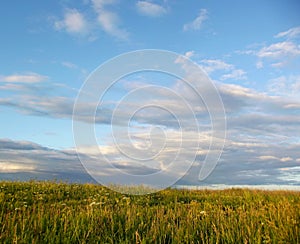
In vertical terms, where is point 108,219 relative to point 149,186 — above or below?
below

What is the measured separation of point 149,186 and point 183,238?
947 centimetres

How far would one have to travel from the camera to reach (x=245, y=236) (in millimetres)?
6457

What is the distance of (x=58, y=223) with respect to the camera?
23.6 ft

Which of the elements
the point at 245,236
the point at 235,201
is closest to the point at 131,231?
the point at 245,236

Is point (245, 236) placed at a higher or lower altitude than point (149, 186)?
lower

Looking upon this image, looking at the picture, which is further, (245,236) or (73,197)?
(73,197)

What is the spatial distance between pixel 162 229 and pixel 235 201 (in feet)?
27.3

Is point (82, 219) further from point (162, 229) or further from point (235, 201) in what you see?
point (235, 201)

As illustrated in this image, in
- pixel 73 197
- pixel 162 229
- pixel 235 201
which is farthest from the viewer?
pixel 235 201

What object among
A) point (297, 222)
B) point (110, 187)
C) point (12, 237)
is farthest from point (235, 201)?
Result: point (12, 237)

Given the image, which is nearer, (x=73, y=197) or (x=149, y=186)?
(x=73, y=197)

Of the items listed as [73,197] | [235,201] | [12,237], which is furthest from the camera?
[235,201]

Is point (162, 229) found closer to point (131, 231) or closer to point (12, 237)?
point (131, 231)

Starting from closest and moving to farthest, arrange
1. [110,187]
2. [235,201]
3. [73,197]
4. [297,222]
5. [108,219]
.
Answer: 1. [297,222]
2. [108,219]
3. [73,197]
4. [235,201]
5. [110,187]
